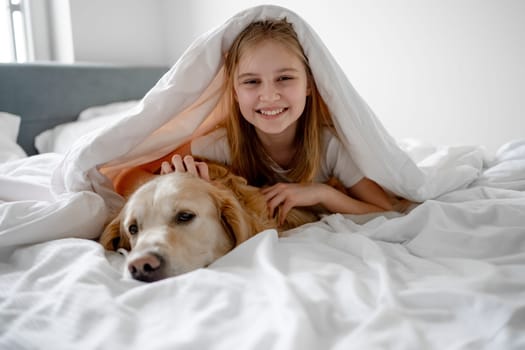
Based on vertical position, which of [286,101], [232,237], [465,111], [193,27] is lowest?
[232,237]

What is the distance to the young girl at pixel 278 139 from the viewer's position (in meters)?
1.28

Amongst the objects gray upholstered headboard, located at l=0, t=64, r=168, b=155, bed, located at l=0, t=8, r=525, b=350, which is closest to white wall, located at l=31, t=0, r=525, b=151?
gray upholstered headboard, located at l=0, t=64, r=168, b=155

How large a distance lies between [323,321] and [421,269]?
1.11 feet

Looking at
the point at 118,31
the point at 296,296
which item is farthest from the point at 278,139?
the point at 118,31

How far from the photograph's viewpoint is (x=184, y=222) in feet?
3.48

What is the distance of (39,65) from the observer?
231 cm

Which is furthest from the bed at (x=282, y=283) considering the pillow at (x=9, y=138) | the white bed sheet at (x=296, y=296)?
the pillow at (x=9, y=138)

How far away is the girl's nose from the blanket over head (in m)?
0.14

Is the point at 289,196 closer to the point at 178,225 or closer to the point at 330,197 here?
the point at 330,197

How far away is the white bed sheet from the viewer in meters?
0.62

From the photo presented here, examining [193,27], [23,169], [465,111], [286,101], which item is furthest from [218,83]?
[193,27]

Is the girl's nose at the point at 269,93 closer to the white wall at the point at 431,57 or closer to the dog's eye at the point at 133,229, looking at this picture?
the dog's eye at the point at 133,229

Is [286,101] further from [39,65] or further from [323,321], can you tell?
[39,65]

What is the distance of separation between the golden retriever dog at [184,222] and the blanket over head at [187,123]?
0.41ft
